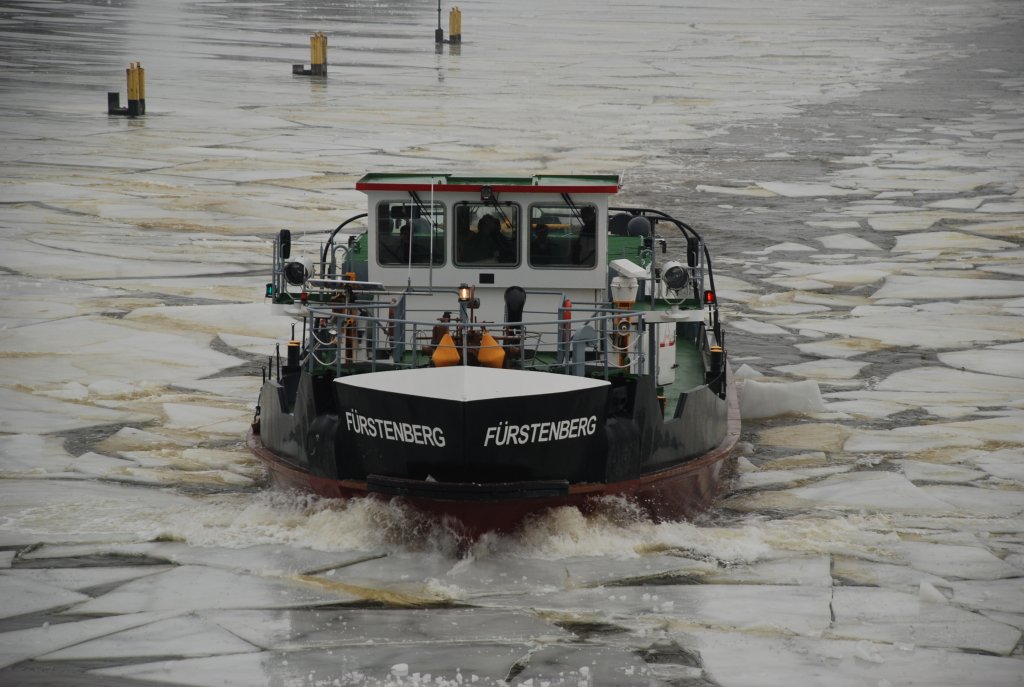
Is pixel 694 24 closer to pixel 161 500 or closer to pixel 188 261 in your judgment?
pixel 188 261

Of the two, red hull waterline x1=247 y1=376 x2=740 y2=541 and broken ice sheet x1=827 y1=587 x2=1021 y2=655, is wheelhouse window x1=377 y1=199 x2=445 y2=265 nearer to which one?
red hull waterline x1=247 y1=376 x2=740 y2=541

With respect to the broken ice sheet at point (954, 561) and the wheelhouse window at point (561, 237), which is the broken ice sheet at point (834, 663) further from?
the wheelhouse window at point (561, 237)

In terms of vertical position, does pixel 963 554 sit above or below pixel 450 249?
below

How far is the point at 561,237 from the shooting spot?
1285 cm

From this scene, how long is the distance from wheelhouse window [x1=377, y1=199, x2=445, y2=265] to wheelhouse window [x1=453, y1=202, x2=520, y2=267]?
0.53 feet

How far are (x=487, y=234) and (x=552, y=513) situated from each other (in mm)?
2745

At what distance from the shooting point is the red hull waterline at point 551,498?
10945 mm

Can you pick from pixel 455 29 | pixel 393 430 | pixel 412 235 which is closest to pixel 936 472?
pixel 412 235

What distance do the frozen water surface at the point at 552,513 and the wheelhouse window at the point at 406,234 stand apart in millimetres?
2181

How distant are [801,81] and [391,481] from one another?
1508 inches

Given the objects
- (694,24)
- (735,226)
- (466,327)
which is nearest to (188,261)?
(735,226)

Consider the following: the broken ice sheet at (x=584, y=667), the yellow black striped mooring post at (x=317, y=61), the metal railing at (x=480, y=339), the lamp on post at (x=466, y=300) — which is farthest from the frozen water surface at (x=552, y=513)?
the yellow black striped mooring post at (x=317, y=61)

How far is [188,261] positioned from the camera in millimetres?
22078

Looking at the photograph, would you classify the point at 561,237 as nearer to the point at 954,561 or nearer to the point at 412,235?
the point at 412,235
